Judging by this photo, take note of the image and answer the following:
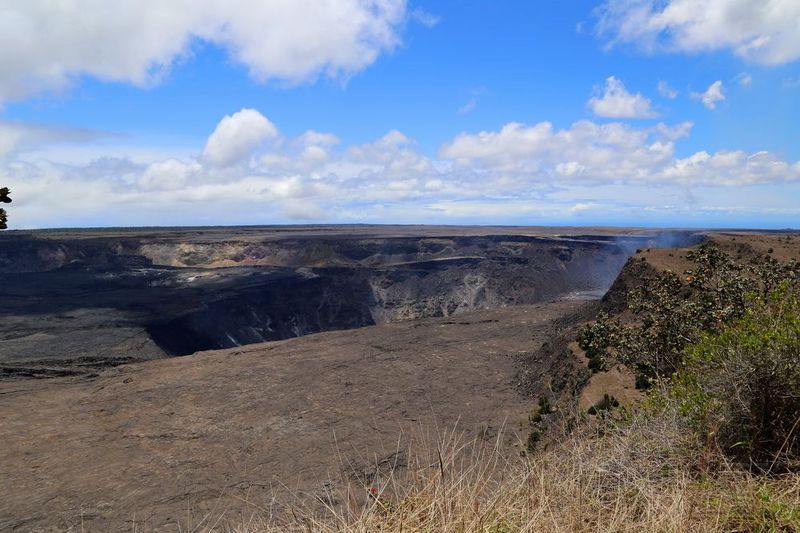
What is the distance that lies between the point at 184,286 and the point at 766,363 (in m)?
42.8

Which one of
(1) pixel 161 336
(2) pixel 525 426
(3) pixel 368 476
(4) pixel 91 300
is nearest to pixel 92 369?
(1) pixel 161 336

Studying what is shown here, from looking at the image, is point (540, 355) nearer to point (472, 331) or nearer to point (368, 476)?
point (472, 331)

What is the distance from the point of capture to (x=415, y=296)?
48.0m

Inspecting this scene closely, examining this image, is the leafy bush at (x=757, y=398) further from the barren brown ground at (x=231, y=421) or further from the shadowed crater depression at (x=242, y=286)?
the shadowed crater depression at (x=242, y=286)

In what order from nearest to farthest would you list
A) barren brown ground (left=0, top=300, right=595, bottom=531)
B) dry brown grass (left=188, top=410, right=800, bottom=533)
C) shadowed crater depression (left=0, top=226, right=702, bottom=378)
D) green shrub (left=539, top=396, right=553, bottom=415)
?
dry brown grass (left=188, top=410, right=800, bottom=533), barren brown ground (left=0, top=300, right=595, bottom=531), green shrub (left=539, top=396, right=553, bottom=415), shadowed crater depression (left=0, top=226, right=702, bottom=378)

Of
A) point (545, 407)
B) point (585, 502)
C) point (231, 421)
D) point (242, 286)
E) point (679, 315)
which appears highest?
point (679, 315)

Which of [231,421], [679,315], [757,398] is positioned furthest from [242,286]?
[757,398]

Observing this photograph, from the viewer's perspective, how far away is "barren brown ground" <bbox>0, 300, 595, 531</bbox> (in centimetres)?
1111

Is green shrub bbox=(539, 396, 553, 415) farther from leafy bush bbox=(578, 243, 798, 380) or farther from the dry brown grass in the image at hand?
the dry brown grass

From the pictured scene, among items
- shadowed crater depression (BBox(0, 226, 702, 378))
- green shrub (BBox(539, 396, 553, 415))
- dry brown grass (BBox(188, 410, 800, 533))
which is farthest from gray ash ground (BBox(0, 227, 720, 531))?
green shrub (BBox(539, 396, 553, 415))

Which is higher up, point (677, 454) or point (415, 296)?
point (677, 454)

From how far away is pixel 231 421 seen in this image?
16016 mm

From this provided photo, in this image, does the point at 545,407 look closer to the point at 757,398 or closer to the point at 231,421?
the point at 231,421

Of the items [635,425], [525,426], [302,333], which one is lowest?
[302,333]
